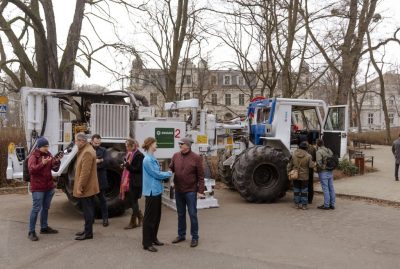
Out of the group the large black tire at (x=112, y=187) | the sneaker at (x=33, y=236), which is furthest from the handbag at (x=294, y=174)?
the sneaker at (x=33, y=236)

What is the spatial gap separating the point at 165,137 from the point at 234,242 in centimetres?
341

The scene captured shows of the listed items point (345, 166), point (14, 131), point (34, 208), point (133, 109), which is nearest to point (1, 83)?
point (14, 131)

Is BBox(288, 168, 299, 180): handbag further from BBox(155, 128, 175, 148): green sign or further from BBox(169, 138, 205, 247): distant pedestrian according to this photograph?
BBox(169, 138, 205, 247): distant pedestrian

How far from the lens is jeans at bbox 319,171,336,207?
1017cm

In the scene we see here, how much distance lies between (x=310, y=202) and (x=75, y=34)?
411 inches

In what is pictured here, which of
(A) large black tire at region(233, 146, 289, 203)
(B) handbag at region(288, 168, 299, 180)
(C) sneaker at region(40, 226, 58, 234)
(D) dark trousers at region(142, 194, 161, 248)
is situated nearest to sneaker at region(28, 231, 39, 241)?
(C) sneaker at region(40, 226, 58, 234)

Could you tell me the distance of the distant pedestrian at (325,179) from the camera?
33.4 ft

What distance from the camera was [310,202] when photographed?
36.4 feet

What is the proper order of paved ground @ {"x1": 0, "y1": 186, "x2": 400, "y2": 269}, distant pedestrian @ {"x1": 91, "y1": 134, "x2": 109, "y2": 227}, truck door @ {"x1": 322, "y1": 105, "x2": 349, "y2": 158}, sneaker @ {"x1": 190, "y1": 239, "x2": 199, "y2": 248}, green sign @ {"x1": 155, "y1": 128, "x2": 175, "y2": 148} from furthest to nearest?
1. truck door @ {"x1": 322, "y1": 105, "x2": 349, "y2": 158}
2. green sign @ {"x1": 155, "y1": 128, "x2": 175, "y2": 148}
3. distant pedestrian @ {"x1": 91, "y1": 134, "x2": 109, "y2": 227}
4. sneaker @ {"x1": 190, "y1": 239, "x2": 199, "y2": 248}
5. paved ground @ {"x1": 0, "y1": 186, "x2": 400, "y2": 269}

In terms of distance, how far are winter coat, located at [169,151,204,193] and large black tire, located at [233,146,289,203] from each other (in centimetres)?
366

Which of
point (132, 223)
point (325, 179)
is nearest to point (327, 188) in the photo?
point (325, 179)

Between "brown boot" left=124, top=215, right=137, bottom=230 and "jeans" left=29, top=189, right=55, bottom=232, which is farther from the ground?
"jeans" left=29, top=189, right=55, bottom=232

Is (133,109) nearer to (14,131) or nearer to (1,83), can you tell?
(14,131)

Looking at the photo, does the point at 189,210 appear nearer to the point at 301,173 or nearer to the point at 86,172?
the point at 86,172
